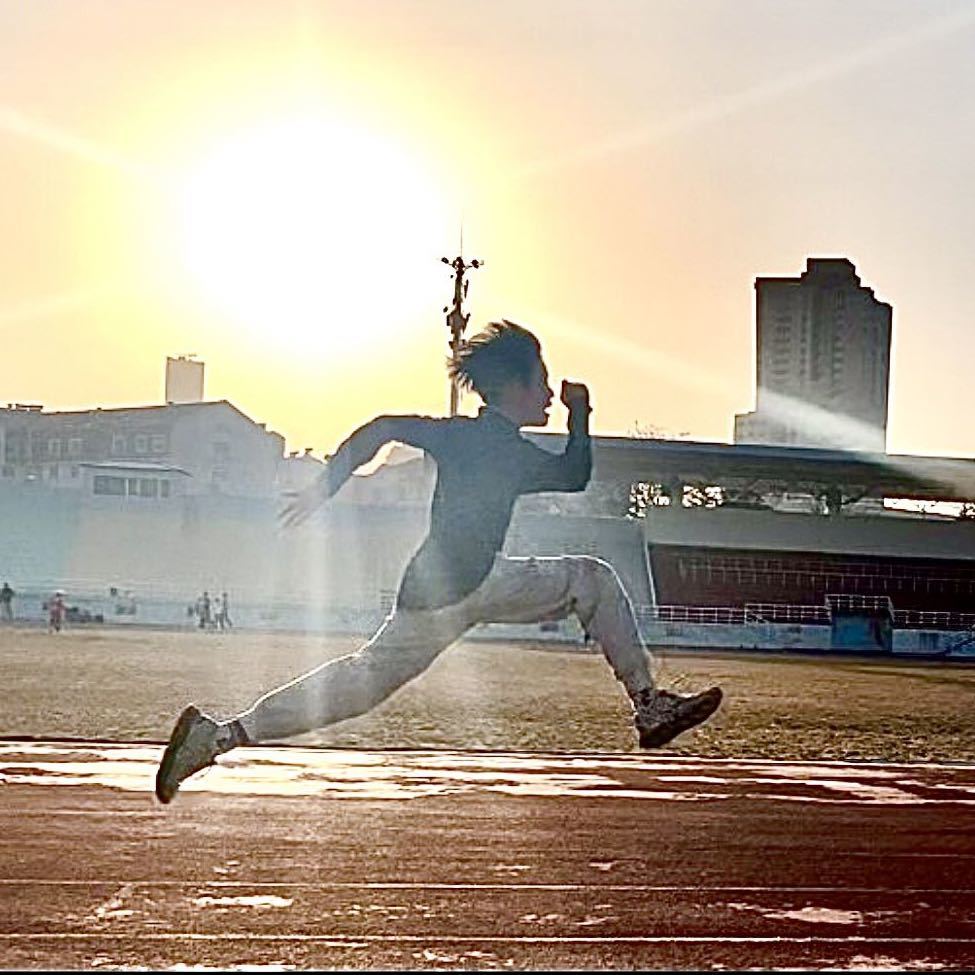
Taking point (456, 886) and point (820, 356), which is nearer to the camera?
point (456, 886)

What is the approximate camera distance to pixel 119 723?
1875cm

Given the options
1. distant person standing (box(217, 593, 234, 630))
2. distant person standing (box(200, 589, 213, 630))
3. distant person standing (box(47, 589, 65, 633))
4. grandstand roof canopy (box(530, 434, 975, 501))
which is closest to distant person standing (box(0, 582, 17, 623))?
distant person standing (box(200, 589, 213, 630))

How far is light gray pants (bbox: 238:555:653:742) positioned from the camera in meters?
6.93

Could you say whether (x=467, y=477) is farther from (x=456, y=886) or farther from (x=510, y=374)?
(x=456, y=886)

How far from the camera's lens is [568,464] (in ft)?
22.6

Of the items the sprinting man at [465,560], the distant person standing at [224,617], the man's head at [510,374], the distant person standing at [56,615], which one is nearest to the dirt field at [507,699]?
the distant person standing at [56,615]

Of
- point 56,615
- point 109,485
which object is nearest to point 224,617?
point 56,615

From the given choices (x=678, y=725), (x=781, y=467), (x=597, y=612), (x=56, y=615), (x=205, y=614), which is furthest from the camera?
(x=781, y=467)

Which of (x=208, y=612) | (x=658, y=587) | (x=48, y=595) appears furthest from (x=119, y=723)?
(x=658, y=587)

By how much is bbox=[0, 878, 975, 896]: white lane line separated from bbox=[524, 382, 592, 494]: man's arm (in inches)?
60.2

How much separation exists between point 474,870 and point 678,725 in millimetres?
1009

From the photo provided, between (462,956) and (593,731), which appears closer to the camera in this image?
(462,956)

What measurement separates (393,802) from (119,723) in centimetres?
965

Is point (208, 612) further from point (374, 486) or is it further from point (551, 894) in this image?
point (551, 894)
